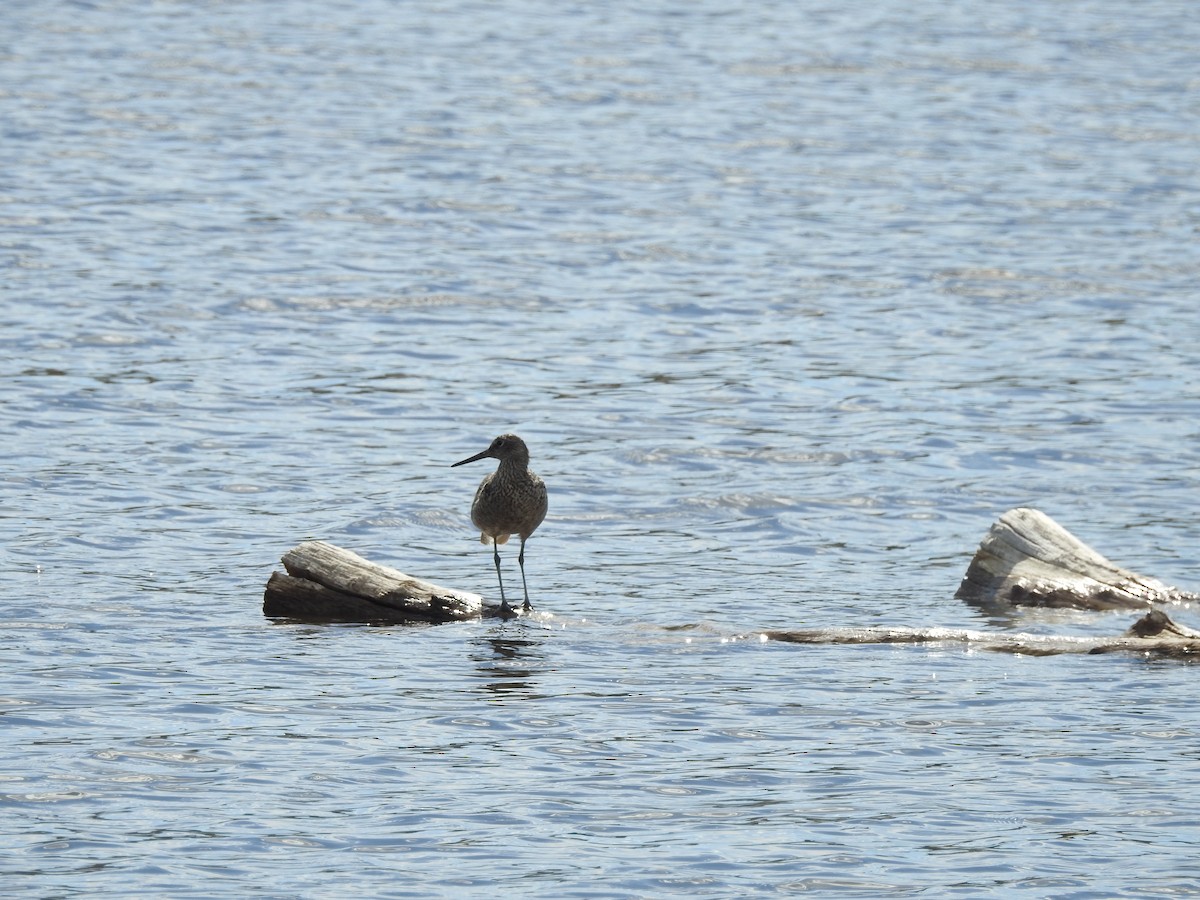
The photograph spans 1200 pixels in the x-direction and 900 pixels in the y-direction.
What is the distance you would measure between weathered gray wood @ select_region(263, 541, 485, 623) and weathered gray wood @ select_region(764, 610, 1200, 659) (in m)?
2.31

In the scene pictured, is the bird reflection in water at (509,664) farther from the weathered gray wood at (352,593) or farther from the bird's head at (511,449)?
the bird's head at (511,449)

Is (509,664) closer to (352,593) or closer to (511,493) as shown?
(352,593)

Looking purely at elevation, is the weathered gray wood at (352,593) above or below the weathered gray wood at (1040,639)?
above

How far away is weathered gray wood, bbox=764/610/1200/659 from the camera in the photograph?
13.5m

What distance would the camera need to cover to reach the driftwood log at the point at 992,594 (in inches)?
544

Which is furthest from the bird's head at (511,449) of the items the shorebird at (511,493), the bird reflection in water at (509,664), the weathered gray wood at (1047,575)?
the weathered gray wood at (1047,575)

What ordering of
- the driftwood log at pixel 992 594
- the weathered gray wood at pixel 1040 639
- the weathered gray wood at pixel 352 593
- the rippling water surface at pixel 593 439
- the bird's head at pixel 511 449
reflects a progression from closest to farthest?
the rippling water surface at pixel 593 439 → the weathered gray wood at pixel 1040 639 → the driftwood log at pixel 992 594 → the weathered gray wood at pixel 352 593 → the bird's head at pixel 511 449

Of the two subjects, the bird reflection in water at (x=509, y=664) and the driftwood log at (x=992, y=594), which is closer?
the bird reflection in water at (x=509, y=664)

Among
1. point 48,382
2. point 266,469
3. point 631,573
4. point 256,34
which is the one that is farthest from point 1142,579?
point 256,34

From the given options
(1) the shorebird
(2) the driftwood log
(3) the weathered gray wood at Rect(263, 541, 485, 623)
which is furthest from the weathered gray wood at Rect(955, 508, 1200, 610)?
(3) the weathered gray wood at Rect(263, 541, 485, 623)

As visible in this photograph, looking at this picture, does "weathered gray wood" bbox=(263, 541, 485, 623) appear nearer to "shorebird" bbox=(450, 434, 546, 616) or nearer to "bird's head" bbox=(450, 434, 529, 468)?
"shorebird" bbox=(450, 434, 546, 616)

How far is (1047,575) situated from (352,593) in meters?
5.14

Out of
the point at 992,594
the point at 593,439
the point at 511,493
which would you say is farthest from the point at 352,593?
the point at 593,439

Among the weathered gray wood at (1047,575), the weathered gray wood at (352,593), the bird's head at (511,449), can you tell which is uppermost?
the bird's head at (511,449)
